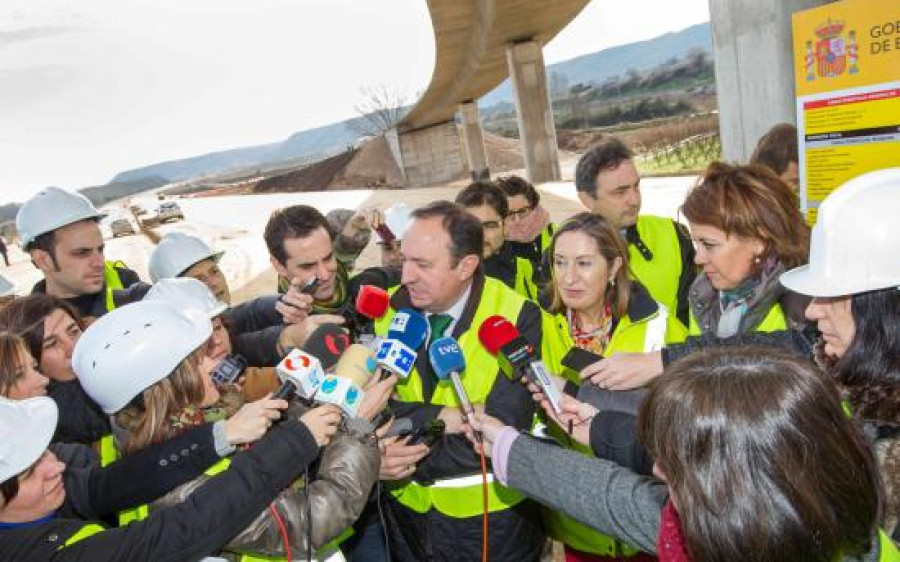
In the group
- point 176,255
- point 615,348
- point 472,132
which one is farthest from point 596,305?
point 472,132

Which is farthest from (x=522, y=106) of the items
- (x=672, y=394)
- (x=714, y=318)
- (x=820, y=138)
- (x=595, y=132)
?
(x=595, y=132)

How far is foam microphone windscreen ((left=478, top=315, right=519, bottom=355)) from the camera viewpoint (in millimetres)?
1925

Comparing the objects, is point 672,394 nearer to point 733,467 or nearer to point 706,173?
point 733,467

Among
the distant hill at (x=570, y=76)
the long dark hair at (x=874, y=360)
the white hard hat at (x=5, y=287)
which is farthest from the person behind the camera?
the distant hill at (x=570, y=76)

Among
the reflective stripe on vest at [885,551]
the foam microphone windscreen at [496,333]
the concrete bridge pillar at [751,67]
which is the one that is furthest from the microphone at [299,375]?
the concrete bridge pillar at [751,67]

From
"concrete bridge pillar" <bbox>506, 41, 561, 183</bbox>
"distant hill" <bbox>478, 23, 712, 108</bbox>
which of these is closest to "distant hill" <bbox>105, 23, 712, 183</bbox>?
"distant hill" <bbox>478, 23, 712, 108</bbox>

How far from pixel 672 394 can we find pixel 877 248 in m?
0.92

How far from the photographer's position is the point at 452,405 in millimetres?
2295

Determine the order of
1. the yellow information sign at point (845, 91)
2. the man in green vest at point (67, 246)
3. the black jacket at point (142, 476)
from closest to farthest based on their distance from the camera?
the black jacket at point (142, 476) < the yellow information sign at point (845, 91) < the man in green vest at point (67, 246)

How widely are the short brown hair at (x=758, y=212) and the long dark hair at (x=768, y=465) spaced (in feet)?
4.57

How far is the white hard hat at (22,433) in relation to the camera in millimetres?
1507

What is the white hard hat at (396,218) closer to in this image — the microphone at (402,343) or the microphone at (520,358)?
the microphone at (402,343)

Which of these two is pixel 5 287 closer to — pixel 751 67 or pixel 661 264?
pixel 661 264

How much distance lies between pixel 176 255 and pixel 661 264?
323 centimetres
